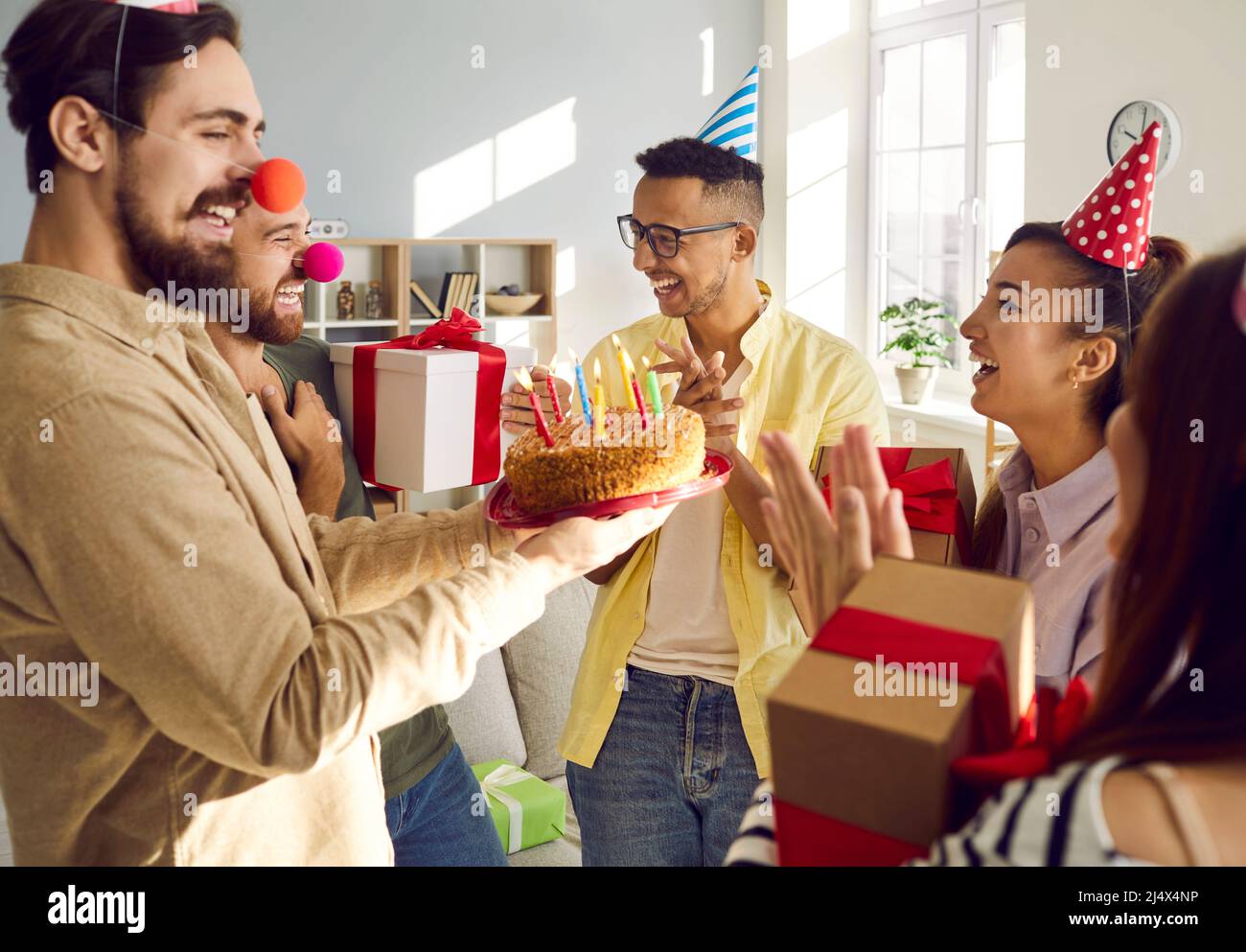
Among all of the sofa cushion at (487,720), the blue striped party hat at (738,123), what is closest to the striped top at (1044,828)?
the blue striped party hat at (738,123)

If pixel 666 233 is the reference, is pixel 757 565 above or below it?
below

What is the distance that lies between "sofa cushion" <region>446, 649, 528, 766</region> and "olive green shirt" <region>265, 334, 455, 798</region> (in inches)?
38.9

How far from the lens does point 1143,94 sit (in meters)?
4.24

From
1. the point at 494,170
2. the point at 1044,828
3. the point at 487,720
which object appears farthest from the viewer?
the point at 494,170

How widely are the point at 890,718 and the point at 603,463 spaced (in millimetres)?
639

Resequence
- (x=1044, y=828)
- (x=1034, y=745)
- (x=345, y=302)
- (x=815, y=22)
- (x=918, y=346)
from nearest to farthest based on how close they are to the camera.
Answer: (x=1044, y=828), (x=1034, y=745), (x=345, y=302), (x=918, y=346), (x=815, y=22)

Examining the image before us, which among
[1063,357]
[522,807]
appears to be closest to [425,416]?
[1063,357]

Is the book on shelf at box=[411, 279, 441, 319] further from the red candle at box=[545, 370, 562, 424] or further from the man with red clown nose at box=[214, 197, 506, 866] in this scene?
the red candle at box=[545, 370, 562, 424]

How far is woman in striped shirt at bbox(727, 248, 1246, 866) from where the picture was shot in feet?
2.11

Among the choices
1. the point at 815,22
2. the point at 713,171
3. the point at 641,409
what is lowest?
the point at 641,409

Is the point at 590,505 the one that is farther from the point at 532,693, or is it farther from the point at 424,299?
the point at 424,299

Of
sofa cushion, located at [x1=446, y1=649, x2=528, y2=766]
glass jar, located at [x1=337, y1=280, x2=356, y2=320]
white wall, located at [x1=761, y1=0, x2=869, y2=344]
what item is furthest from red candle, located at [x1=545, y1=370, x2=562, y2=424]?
white wall, located at [x1=761, y1=0, x2=869, y2=344]
